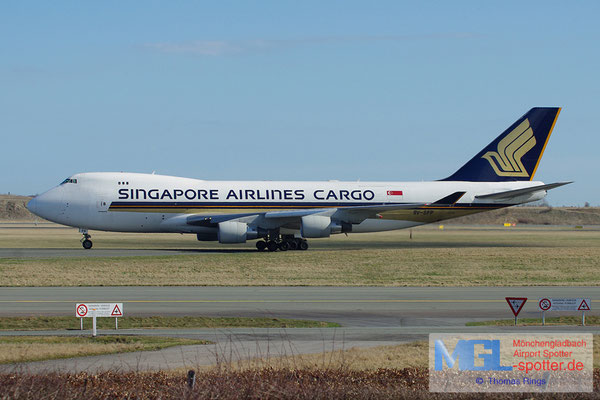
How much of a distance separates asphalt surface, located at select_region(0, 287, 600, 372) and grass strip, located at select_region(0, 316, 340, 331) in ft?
2.67

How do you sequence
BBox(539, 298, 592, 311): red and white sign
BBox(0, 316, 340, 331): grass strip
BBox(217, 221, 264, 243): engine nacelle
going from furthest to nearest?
BBox(217, 221, 264, 243): engine nacelle, BBox(539, 298, 592, 311): red and white sign, BBox(0, 316, 340, 331): grass strip

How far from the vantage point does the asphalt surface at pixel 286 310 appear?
15328 mm

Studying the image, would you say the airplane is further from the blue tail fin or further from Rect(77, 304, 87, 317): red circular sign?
Rect(77, 304, 87, 317): red circular sign

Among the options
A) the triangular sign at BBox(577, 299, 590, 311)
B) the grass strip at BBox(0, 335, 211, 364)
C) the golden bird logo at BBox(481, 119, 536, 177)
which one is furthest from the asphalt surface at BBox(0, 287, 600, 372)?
the golden bird logo at BBox(481, 119, 536, 177)

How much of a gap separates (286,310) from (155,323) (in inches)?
172

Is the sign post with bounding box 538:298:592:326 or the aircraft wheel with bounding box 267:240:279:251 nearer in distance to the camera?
the sign post with bounding box 538:298:592:326

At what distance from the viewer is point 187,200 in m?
48.2

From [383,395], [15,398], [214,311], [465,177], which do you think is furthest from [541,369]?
[465,177]

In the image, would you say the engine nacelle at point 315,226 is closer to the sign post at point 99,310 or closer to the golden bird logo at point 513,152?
the golden bird logo at point 513,152

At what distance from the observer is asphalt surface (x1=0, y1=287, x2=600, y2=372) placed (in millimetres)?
15328

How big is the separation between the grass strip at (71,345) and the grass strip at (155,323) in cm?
188

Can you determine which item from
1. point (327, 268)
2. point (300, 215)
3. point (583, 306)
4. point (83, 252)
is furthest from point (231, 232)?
point (583, 306)

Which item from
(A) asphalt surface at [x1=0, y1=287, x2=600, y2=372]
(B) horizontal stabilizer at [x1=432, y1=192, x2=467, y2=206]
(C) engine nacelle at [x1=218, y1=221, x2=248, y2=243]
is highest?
(B) horizontal stabilizer at [x1=432, y1=192, x2=467, y2=206]

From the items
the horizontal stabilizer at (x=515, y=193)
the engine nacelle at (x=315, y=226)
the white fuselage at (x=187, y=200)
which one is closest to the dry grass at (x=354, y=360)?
the engine nacelle at (x=315, y=226)
